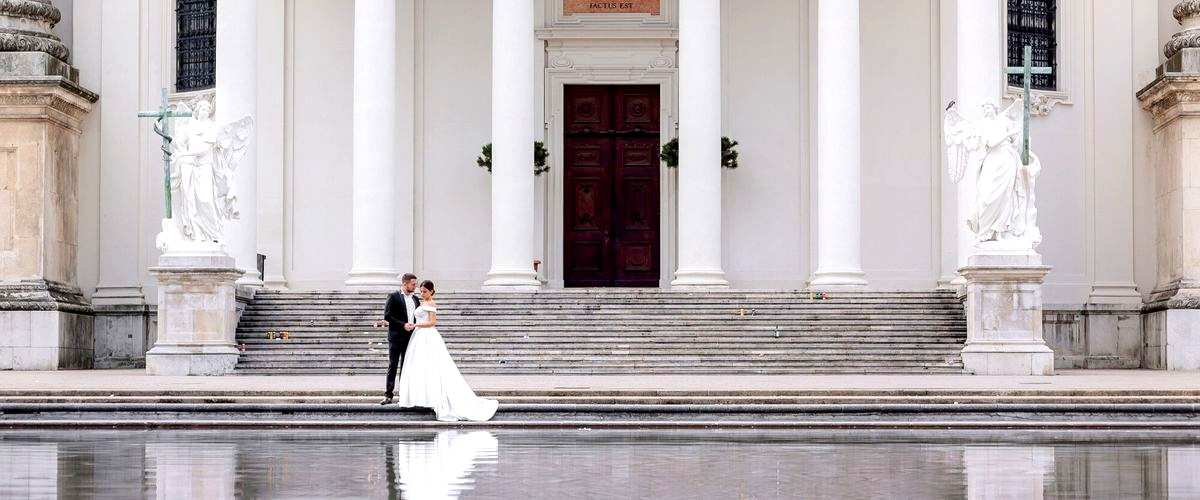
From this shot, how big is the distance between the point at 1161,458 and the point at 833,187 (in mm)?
16126

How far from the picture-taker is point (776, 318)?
29406 mm

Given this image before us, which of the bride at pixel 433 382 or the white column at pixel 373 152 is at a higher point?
the white column at pixel 373 152

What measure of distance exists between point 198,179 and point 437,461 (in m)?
14.8

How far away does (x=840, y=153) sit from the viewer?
3097 centimetres

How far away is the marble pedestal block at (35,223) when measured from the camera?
3184cm

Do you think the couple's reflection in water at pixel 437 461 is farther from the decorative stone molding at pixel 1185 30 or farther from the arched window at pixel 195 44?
the decorative stone molding at pixel 1185 30

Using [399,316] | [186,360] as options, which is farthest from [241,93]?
[399,316]

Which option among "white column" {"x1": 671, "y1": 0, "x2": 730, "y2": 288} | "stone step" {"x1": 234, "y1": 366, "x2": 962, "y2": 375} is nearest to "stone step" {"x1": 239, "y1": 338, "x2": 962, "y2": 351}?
"stone step" {"x1": 234, "y1": 366, "x2": 962, "y2": 375}

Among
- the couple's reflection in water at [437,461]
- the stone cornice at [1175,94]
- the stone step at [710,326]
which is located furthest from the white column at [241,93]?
the stone cornice at [1175,94]

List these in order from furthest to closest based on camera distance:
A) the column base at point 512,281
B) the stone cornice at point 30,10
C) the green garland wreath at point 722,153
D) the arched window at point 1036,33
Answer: the green garland wreath at point 722,153 < the arched window at point 1036,33 < the stone cornice at point 30,10 < the column base at point 512,281

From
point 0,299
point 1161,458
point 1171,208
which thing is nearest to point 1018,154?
point 1171,208

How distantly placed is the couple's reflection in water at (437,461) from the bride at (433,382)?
1.17 meters

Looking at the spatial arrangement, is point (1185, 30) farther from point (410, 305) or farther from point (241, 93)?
point (410, 305)

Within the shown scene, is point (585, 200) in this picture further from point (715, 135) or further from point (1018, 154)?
point (1018, 154)
